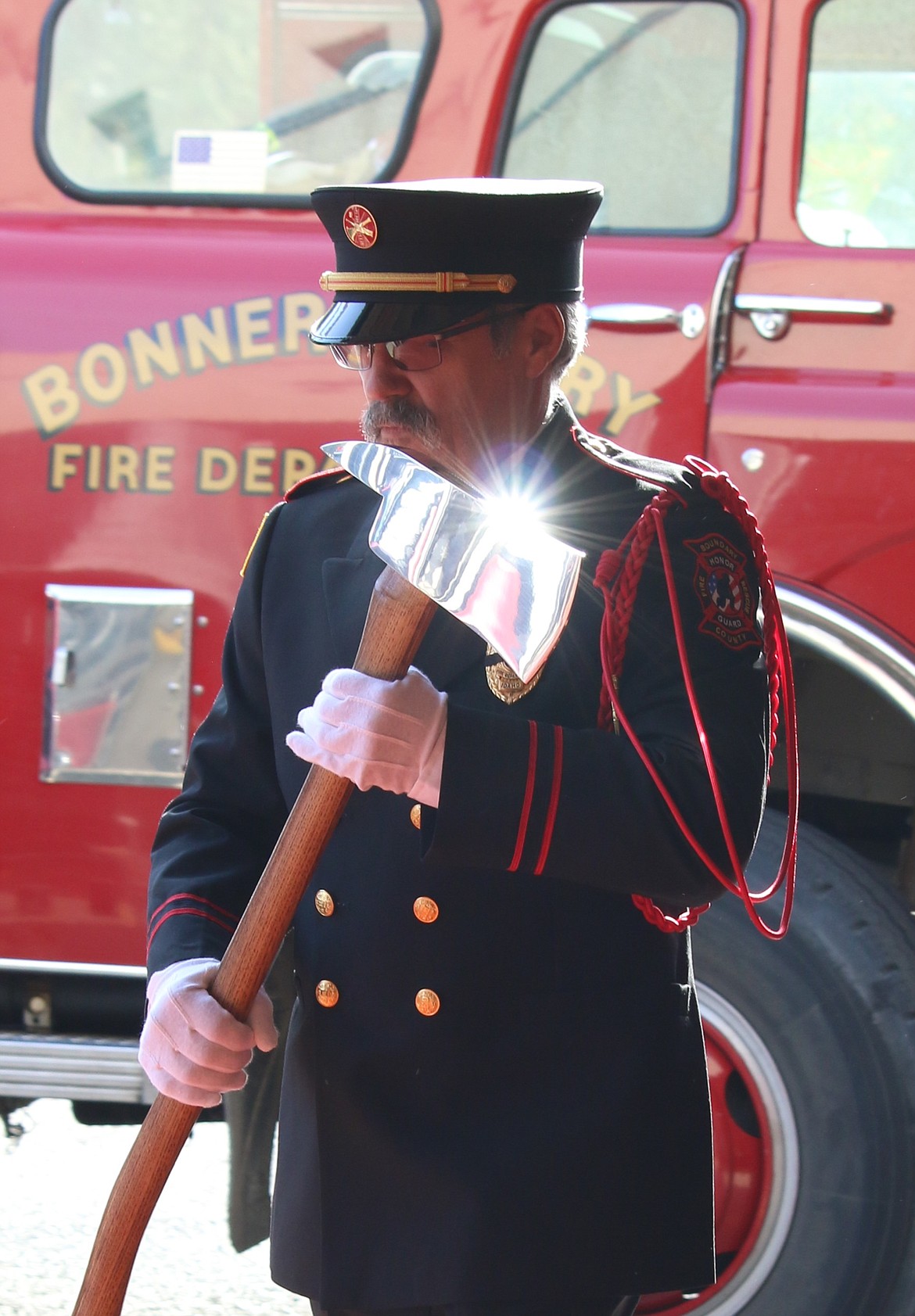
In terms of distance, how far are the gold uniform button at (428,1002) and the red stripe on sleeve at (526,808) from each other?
0.70 ft

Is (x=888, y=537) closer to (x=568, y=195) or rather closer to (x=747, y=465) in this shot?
(x=747, y=465)

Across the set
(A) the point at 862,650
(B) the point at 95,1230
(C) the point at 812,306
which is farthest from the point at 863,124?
(B) the point at 95,1230

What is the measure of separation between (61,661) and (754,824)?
1.52m

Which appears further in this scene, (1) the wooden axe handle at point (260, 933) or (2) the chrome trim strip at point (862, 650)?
(2) the chrome trim strip at point (862, 650)

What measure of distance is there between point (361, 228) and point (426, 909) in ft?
2.12

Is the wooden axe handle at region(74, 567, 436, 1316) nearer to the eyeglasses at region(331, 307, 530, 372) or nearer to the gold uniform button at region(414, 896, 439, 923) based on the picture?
the gold uniform button at region(414, 896, 439, 923)

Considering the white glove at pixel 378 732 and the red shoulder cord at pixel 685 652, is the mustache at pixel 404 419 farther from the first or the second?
the white glove at pixel 378 732

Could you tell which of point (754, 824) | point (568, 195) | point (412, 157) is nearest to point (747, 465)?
point (412, 157)

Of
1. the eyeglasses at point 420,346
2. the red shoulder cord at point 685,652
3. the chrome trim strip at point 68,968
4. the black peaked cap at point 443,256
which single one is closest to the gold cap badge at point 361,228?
the black peaked cap at point 443,256

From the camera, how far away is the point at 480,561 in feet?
3.68

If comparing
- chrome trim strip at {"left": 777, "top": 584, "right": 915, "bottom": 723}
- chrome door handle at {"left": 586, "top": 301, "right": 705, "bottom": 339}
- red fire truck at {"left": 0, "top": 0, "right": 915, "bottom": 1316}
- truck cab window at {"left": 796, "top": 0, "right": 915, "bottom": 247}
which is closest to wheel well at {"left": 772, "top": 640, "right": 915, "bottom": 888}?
red fire truck at {"left": 0, "top": 0, "right": 915, "bottom": 1316}

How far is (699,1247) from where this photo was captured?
148cm

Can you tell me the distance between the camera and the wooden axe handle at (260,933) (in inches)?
48.7

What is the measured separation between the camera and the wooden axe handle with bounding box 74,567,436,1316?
4.06 ft
